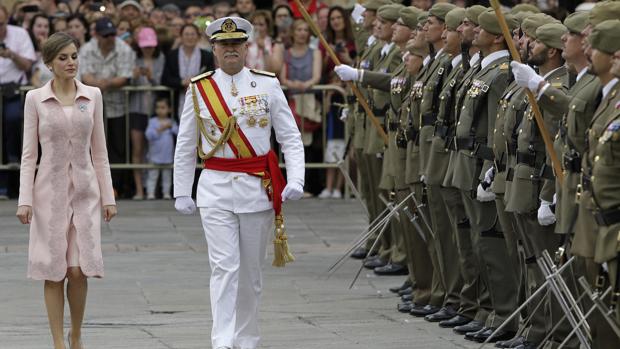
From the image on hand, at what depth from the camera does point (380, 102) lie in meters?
14.4

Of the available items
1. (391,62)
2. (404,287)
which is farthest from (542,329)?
(391,62)

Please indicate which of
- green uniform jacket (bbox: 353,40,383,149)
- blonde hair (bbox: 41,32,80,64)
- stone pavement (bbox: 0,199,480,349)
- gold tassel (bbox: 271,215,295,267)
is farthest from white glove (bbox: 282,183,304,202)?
green uniform jacket (bbox: 353,40,383,149)

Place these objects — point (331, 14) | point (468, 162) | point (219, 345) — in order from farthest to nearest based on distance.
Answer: point (331, 14) → point (468, 162) → point (219, 345)

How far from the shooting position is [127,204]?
19594mm

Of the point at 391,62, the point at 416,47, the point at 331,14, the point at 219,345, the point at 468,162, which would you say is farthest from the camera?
the point at 331,14

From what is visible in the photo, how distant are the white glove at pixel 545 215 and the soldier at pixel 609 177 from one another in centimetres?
128

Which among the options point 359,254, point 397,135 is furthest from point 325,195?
point 397,135

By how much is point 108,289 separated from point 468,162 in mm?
3594

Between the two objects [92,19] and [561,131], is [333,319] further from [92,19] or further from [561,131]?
[92,19]

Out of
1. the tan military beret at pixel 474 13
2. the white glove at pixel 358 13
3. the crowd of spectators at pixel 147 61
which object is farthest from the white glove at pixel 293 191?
the crowd of spectators at pixel 147 61

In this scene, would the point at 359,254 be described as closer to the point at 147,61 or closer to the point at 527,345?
the point at 147,61

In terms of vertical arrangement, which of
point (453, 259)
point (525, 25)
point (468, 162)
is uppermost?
point (525, 25)

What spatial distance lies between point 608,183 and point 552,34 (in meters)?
1.95

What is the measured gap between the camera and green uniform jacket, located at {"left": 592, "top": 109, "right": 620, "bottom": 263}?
25.7 feet
